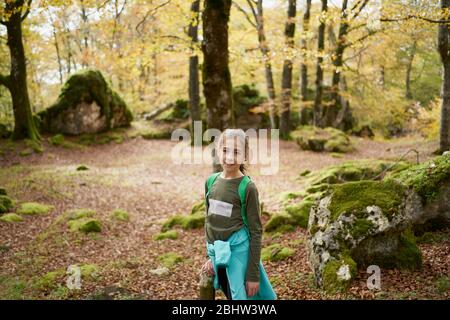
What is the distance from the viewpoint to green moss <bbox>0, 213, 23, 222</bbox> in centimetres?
738

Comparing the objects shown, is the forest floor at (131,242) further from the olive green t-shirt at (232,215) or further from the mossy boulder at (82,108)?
the mossy boulder at (82,108)

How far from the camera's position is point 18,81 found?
14.7m

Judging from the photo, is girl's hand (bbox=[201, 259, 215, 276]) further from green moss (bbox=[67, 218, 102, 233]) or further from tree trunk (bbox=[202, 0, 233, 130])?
green moss (bbox=[67, 218, 102, 233])

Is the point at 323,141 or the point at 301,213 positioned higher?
the point at 323,141

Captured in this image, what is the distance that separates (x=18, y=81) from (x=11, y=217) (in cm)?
928

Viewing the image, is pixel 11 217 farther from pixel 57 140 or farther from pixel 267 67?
pixel 267 67

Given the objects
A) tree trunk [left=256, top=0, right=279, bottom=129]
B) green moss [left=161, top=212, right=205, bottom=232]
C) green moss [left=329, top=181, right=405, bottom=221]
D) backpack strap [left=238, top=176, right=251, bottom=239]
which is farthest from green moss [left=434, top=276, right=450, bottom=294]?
tree trunk [left=256, top=0, right=279, bottom=129]

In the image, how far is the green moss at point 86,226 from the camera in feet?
23.9

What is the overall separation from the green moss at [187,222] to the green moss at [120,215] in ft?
3.67

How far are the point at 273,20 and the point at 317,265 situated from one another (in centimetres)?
1746

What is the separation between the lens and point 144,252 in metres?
6.61

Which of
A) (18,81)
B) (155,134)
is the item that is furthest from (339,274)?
(155,134)
